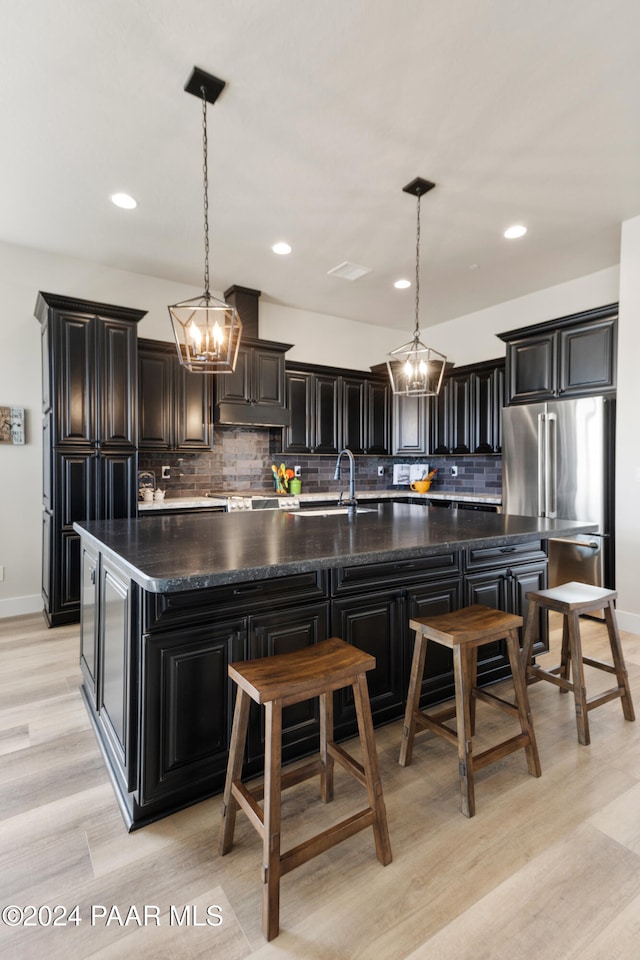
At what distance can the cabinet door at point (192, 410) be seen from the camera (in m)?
4.49

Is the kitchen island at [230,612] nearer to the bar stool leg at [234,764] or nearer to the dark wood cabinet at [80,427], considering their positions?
the bar stool leg at [234,764]

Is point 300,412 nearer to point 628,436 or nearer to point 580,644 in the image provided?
point 628,436

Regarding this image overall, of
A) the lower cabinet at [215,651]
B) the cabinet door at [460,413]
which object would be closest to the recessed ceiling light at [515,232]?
the cabinet door at [460,413]

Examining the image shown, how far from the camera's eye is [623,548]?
367cm

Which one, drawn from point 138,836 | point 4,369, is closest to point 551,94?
point 138,836

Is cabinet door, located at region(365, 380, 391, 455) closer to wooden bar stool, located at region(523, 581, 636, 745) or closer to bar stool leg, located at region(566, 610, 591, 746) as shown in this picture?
wooden bar stool, located at region(523, 581, 636, 745)

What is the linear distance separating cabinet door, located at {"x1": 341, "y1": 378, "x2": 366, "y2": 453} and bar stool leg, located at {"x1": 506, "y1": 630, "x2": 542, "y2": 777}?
4066 mm

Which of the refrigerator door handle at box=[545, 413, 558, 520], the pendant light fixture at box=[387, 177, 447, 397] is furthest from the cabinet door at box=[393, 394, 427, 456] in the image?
the pendant light fixture at box=[387, 177, 447, 397]

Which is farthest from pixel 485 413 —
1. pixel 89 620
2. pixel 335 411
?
pixel 89 620

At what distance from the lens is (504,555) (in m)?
2.67

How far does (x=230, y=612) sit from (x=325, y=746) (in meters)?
0.60

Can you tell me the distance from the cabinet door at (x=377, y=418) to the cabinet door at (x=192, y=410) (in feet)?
7.07

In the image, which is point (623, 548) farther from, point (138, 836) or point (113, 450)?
point (113, 450)

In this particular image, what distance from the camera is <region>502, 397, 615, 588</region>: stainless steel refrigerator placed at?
3.82 meters
